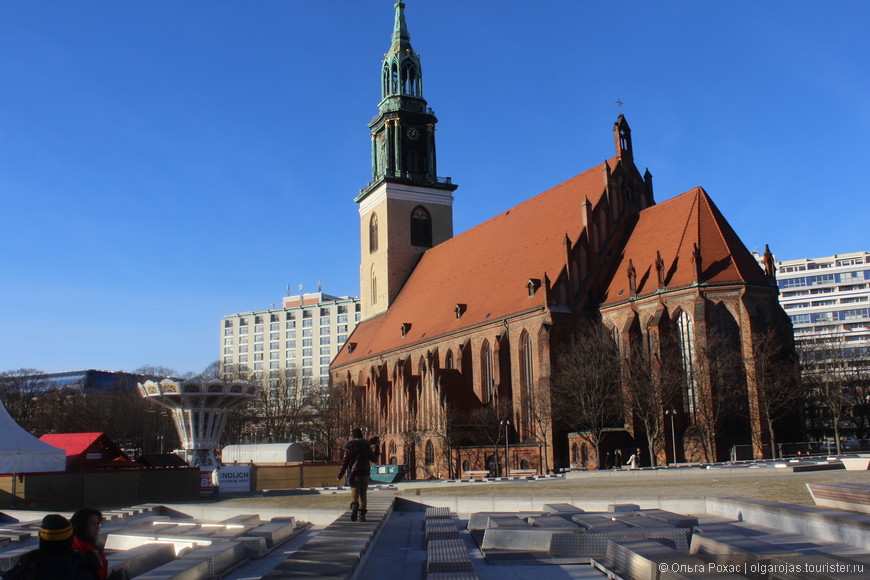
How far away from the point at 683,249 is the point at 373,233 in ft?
119

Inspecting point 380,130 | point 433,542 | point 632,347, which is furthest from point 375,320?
point 433,542

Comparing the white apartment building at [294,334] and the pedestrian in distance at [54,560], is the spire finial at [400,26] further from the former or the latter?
the white apartment building at [294,334]

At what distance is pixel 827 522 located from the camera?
37.8 feet

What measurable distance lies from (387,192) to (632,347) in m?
33.2

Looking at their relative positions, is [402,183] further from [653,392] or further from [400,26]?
[653,392]

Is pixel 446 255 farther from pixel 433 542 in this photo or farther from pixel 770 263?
pixel 433 542

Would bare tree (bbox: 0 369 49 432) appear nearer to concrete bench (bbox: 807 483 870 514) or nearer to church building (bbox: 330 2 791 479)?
church building (bbox: 330 2 791 479)

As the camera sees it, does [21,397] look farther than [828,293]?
No

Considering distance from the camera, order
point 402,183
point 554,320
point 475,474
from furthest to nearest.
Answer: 1. point 402,183
2. point 554,320
3. point 475,474

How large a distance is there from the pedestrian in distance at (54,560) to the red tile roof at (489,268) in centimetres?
4289

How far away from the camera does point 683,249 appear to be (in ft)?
149

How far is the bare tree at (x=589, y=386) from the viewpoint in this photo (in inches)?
1725

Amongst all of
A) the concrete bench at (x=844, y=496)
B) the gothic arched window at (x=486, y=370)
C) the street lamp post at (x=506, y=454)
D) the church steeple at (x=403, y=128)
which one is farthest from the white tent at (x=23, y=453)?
the church steeple at (x=403, y=128)

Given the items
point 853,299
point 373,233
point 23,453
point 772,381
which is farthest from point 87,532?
point 853,299
